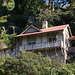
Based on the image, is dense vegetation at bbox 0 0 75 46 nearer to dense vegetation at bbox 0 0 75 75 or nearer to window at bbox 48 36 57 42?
dense vegetation at bbox 0 0 75 75

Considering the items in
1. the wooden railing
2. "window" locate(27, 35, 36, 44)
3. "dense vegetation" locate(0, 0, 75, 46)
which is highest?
"dense vegetation" locate(0, 0, 75, 46)

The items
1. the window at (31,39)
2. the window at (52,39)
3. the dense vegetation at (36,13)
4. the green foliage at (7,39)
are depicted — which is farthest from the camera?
the dense vegetation at (36,13)

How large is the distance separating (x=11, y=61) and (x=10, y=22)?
25.2 meters

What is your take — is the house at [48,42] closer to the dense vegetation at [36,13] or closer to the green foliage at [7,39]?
the green foliage at [7,39]

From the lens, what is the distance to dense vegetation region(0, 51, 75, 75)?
21812 mm

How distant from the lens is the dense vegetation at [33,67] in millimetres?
21812

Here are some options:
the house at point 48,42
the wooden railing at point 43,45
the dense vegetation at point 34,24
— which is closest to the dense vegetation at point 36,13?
the dense vegetation at point 34,24

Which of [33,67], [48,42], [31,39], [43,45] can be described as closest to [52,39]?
[48,42]

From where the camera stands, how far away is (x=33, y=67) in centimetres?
2166

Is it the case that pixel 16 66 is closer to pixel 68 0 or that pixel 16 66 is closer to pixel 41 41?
pixel 41 41

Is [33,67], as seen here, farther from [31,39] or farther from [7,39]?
[7,39]

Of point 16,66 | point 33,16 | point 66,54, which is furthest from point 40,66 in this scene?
point 33,16

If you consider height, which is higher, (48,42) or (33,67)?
(48,42)

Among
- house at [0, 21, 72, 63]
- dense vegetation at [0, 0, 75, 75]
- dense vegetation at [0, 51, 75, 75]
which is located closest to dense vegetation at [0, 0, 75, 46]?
dense vegetation at [0, 0, 75, 75]
